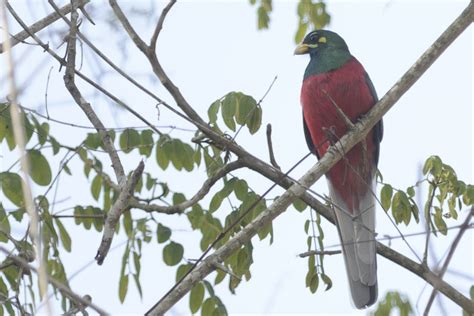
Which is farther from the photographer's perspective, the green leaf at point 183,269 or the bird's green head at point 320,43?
the bird's green head at point 320,43

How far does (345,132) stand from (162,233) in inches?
61.5

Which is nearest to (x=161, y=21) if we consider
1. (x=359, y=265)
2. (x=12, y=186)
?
(x=12, y=186)

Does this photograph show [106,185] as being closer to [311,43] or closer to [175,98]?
[175,98]

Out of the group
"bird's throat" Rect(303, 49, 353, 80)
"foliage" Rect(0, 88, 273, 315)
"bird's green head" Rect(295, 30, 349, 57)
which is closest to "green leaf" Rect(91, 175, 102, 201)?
"foliage" Rect(0, 88, 273, 315)

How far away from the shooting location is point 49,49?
340cm

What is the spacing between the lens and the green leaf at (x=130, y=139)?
13.2 feet

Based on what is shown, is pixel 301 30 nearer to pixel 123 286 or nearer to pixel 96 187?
pixel 96 187

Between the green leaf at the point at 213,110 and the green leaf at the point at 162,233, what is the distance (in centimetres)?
53

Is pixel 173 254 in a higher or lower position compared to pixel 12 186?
lower

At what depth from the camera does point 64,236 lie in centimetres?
382

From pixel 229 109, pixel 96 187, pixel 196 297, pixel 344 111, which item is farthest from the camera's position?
pixel 344 111

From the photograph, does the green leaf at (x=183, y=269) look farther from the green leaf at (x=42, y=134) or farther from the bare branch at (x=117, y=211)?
the green leaf at (x=42, y=134)

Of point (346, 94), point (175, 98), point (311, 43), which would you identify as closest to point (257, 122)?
point (175, 98)

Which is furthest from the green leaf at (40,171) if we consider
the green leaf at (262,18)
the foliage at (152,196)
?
the green leaf at (262,18)
